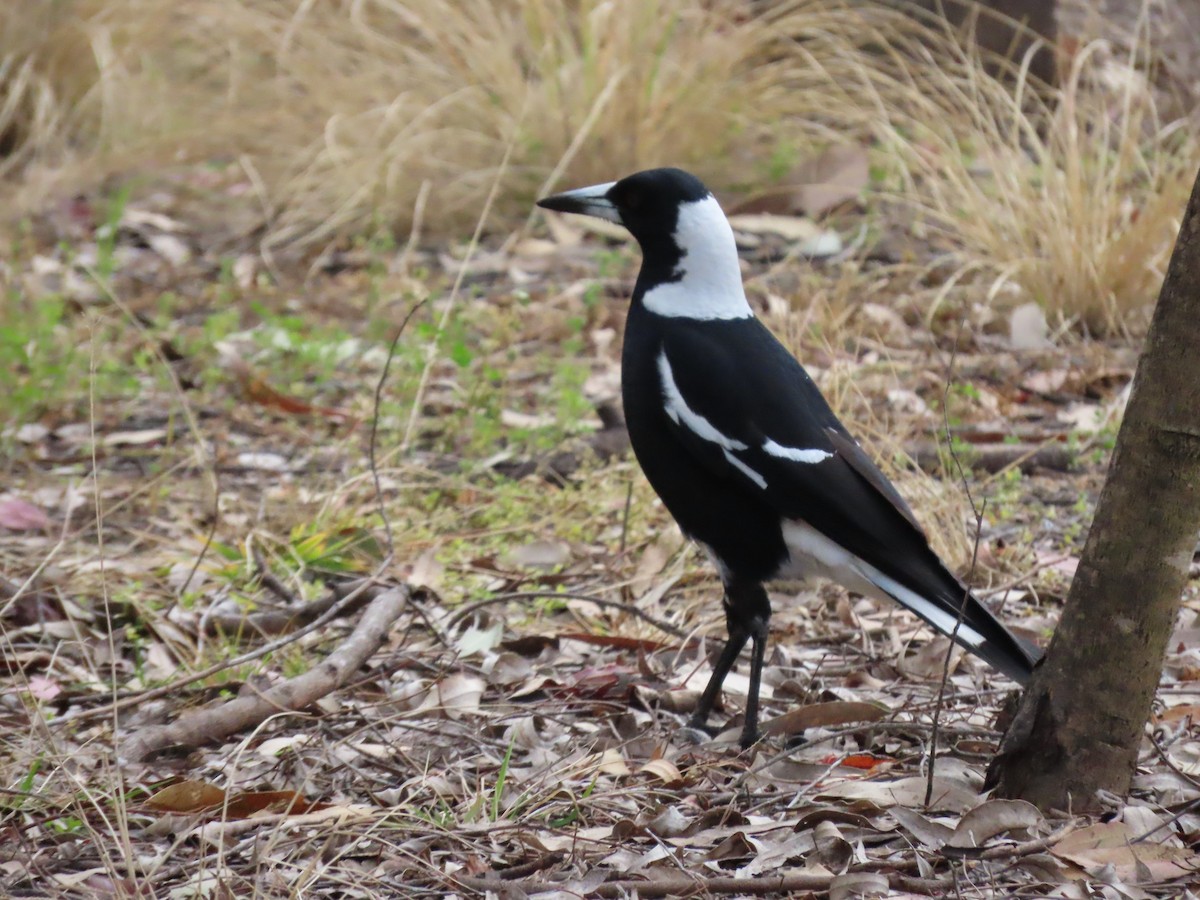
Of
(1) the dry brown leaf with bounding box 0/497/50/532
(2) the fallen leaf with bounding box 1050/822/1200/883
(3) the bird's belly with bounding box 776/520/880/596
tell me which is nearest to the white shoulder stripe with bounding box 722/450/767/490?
(3) the bird's belly with bounding box 776/520/880/596

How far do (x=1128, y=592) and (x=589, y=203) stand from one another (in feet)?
4.88

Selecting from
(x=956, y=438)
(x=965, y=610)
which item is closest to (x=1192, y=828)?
(x=965, y=610)

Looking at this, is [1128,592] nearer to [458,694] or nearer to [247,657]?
[458,694]

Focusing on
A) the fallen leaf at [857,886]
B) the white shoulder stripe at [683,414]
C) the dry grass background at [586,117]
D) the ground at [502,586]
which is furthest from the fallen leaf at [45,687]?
the dry grass background at [586,117]

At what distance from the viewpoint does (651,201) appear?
3.07m

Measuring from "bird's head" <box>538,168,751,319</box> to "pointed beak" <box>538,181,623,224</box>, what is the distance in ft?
0.38

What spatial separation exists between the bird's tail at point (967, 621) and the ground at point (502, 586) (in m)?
0.17

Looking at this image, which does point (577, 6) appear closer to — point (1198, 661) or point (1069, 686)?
point (1198, 661)

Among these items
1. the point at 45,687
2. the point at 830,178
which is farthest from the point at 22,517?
the point at 830,178

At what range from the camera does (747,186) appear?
643cm

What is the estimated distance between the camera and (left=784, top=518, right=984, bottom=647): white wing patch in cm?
268

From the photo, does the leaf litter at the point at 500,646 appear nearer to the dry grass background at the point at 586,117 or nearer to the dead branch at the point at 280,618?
the dead branch at the point at 280,618

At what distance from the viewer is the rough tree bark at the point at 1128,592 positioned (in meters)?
2.10

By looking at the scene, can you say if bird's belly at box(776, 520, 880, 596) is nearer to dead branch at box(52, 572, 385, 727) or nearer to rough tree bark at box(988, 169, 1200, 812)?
rough tree bark at box(988, 169, 1200, 812)
